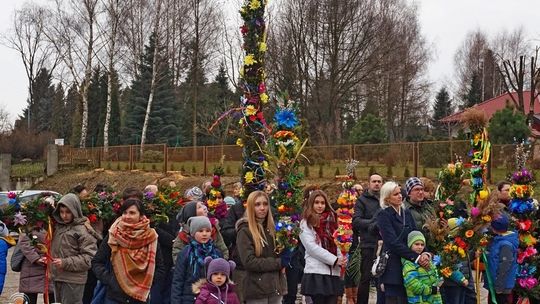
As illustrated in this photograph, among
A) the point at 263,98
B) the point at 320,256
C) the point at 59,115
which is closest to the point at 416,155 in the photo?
the point at 263,98

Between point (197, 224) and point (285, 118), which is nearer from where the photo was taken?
point (197, 224)

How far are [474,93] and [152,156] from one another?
38.2 meters

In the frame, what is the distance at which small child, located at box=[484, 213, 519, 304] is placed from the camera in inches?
302

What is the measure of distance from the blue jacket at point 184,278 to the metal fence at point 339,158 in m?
5.34

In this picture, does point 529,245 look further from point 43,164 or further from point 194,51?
point 194,51

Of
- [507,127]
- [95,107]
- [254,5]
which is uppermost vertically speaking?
[95,107]

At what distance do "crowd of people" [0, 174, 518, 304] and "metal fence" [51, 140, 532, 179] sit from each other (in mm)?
4338

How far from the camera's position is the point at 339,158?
23500 mm

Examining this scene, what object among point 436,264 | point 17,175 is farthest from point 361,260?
point 17,175

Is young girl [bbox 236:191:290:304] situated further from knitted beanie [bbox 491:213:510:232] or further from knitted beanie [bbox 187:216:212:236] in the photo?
knitted beanie [bbox 491:213:510:232]

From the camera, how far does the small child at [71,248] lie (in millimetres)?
6863

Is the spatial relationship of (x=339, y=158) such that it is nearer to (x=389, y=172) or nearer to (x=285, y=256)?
(x=389, y=172)

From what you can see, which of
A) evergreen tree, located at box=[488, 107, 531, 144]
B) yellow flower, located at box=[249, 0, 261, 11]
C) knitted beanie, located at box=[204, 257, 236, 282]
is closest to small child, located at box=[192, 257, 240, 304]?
knitted beanie, located at box=[204, 257, 236, 282]

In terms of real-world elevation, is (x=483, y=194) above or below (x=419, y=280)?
above
